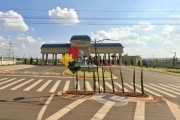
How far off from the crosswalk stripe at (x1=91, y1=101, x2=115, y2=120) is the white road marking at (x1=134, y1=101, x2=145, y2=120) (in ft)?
4.48

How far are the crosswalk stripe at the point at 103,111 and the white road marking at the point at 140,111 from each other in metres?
1.37

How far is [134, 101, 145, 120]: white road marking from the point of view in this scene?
7.07m

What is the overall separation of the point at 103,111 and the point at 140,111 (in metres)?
1.85

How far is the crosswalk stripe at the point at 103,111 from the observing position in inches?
273

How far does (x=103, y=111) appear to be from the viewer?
7754 millimetres

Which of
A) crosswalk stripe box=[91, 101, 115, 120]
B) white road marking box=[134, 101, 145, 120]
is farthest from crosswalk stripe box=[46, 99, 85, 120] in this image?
white road marking box=[134, 101, 145, 120]

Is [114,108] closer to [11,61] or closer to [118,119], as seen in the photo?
[118,119]

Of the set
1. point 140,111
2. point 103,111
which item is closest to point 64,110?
point 103,111

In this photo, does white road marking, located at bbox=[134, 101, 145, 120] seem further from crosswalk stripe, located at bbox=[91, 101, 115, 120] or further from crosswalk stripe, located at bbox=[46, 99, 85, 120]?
crosswalk stripe, located at bbox=[46, 99, 85, 120]

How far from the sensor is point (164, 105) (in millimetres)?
9203

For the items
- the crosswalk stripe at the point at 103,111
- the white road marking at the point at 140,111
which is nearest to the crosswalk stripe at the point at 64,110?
the crosswalk stripe at the point at 103,111

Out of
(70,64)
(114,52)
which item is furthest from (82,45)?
(70,64)

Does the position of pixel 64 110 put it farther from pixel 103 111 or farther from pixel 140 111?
pixel 140 111

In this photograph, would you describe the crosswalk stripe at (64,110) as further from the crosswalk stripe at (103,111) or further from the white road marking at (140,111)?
the white road marking at (140,111)
